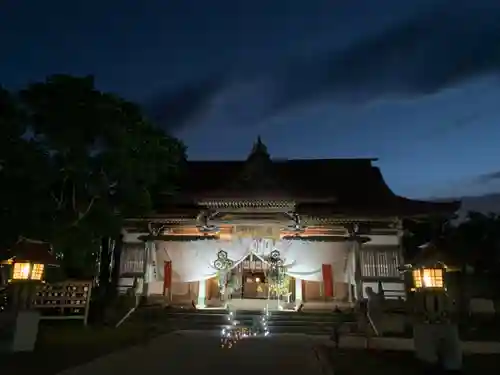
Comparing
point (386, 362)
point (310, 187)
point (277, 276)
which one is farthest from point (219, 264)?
point (386, 362)

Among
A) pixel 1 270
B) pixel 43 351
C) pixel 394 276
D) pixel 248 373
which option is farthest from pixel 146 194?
pixel 394 276

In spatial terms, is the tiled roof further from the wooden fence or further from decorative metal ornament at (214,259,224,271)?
the wooden fence

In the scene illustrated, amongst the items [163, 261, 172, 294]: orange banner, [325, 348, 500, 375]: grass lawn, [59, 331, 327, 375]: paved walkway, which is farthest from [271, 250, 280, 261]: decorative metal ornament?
[325, 348, 500, 375]: grass lawn

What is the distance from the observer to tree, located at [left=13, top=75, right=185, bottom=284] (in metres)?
13.0

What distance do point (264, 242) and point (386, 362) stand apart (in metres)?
10.00

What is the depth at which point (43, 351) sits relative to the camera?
934 cm

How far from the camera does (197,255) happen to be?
18.5 m

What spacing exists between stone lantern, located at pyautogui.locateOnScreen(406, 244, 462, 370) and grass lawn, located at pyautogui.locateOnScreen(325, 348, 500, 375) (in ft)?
1.06

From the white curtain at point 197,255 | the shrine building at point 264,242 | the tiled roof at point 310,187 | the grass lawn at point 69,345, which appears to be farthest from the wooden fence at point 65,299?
the tiled roof at point 310,187

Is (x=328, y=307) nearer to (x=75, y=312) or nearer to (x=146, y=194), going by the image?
(x=146, y=194)

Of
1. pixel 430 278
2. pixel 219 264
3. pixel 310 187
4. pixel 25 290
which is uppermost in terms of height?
pixel 310 187

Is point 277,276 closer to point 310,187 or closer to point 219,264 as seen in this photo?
point 219,264

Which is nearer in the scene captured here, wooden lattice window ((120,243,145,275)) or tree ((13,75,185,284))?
tree ((13,75,185,284))

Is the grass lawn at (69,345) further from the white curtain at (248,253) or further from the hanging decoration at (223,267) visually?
the hanging decoration at (223,267)
